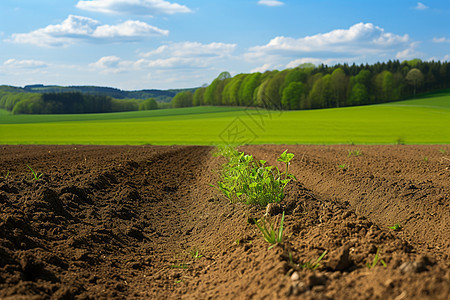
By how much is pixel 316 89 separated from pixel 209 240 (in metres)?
65.6

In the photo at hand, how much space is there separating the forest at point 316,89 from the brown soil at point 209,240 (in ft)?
175

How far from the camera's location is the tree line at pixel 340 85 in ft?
222

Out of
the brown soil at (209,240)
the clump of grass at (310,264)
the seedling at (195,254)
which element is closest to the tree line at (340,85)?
the brown soil at (209,240)

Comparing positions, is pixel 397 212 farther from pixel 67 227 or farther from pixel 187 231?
pixel 67 227

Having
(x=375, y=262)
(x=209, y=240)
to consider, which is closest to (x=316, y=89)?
(x=209, y=240)

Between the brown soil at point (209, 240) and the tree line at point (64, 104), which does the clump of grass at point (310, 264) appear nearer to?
the brown soil at point (209, 240)

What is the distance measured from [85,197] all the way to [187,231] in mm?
2309

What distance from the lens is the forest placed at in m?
67.7

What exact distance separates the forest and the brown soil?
175ft

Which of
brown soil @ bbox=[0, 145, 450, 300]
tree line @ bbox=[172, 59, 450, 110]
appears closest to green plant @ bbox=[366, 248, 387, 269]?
brown soil @ bbox=[0, 145, 450, 300]

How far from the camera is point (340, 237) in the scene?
12.6 ft

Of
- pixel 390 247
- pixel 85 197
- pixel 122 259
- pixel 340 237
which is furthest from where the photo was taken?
pixel 85 197

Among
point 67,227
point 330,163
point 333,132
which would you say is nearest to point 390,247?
point 67,227

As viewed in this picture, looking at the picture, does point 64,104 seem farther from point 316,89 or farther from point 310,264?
point 310,264
